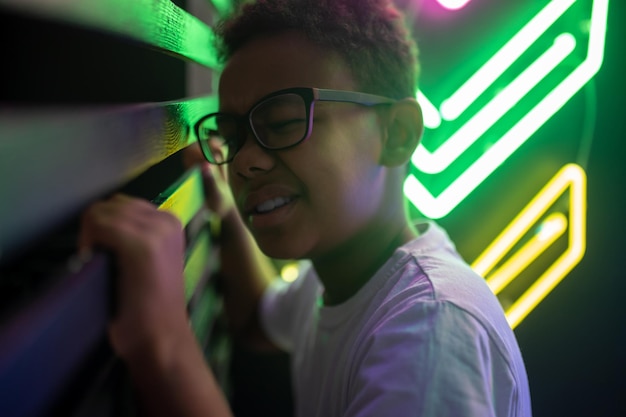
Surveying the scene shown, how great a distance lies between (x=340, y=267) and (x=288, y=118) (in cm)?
40

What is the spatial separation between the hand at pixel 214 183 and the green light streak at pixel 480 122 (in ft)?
1.85

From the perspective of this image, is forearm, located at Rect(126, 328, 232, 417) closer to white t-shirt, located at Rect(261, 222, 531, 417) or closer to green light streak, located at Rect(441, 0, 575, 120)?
white t-shirt, located at Rect(261, 222, 531, 417)

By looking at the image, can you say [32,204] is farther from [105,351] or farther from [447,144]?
[447,144]

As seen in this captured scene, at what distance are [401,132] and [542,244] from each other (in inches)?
34.4

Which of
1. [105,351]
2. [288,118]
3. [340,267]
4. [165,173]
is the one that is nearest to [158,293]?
[105,351]

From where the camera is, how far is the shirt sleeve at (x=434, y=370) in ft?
2.37

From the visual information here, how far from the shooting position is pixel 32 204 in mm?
454

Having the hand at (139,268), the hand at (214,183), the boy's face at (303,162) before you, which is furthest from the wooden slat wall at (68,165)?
the hand at (214,183)

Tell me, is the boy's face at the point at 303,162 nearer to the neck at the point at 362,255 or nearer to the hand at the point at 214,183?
the neck at the point at 362,255

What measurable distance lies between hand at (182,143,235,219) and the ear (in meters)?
0.58

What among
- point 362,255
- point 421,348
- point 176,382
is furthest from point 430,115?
point 176,382

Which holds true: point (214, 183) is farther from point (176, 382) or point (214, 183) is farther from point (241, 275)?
point (176, 382)

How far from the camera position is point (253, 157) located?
898 mm

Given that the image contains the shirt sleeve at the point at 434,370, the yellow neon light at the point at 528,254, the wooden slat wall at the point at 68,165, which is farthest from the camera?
the yellow neon light at the point at 528,254
